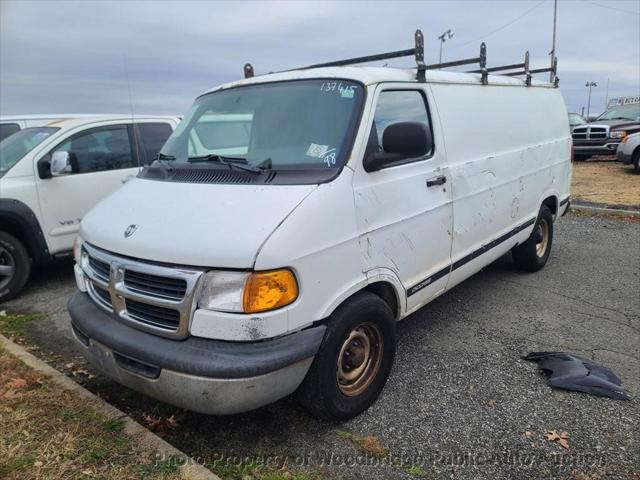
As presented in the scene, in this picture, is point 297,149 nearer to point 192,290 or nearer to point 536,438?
point 192,290

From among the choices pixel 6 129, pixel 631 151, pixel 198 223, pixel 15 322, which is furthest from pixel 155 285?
pixel 631 151

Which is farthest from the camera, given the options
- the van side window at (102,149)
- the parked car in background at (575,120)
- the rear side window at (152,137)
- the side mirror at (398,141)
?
the parked car in background at (575,120)

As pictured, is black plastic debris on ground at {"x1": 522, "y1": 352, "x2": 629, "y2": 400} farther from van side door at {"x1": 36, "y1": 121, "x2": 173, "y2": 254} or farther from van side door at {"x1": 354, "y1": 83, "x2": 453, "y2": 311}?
van side door at {"x1": 36, "y1": 121, "x2": 173, "y2": 254}

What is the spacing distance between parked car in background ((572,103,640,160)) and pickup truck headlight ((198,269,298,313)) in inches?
647

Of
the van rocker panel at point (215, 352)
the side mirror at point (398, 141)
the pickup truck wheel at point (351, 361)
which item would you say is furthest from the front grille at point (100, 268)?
the side mirror at point (398, 141)

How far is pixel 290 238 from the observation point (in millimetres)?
2613

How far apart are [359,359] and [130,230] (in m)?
1.63

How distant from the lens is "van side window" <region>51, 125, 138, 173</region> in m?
6.18

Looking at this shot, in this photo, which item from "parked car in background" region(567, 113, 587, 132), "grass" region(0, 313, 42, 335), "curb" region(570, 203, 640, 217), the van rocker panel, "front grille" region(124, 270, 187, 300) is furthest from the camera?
"parked car in background" region(567, 113, 587, 132)

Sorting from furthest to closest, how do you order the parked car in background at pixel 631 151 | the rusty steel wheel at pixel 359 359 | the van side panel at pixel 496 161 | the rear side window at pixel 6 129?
1. the parked car in background at pixel 631 151
2. the rear side window at pixel 6 129
3. the van side panel at pixel 496 161
4. the rusty steel wheel at pixel 359 359

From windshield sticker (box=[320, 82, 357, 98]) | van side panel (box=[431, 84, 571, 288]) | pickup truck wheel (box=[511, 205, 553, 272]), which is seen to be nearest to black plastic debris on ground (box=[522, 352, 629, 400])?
van side panel (box=[431, 84, 571, 288])

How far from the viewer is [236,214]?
9.04ft

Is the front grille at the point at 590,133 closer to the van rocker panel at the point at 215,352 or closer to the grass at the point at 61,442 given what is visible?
the van rocker panel at the point at 215,352

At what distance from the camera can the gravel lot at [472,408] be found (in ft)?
9.34
